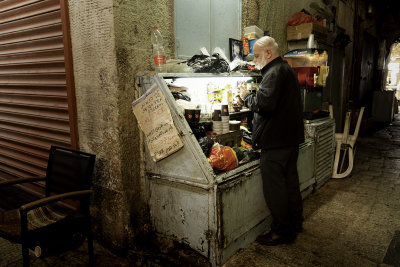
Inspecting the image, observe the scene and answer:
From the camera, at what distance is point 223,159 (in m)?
3.00

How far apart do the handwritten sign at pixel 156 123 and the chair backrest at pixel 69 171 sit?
0.60 metres

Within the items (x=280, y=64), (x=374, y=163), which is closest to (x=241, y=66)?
(x=280, y=64)

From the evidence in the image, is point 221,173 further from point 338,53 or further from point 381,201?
point 338,53

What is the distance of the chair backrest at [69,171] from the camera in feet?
9.41

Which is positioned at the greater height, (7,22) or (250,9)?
(250,9)

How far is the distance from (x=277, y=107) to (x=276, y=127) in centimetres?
22

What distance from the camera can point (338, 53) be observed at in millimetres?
7477

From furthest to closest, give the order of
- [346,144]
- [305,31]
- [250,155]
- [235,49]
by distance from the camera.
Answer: [346,144] < [305,31] < [235,49] < [250,155]

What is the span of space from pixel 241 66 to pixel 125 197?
7.61 feet

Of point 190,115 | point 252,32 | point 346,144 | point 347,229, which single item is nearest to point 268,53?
point 190,115

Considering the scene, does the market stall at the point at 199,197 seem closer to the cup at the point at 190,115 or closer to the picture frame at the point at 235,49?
the cup at the point at 190,115

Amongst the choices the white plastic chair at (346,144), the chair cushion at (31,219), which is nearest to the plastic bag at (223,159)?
the chair cushion at (31,219)

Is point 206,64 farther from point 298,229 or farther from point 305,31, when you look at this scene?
point 305,31

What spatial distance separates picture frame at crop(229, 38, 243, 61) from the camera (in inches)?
185
